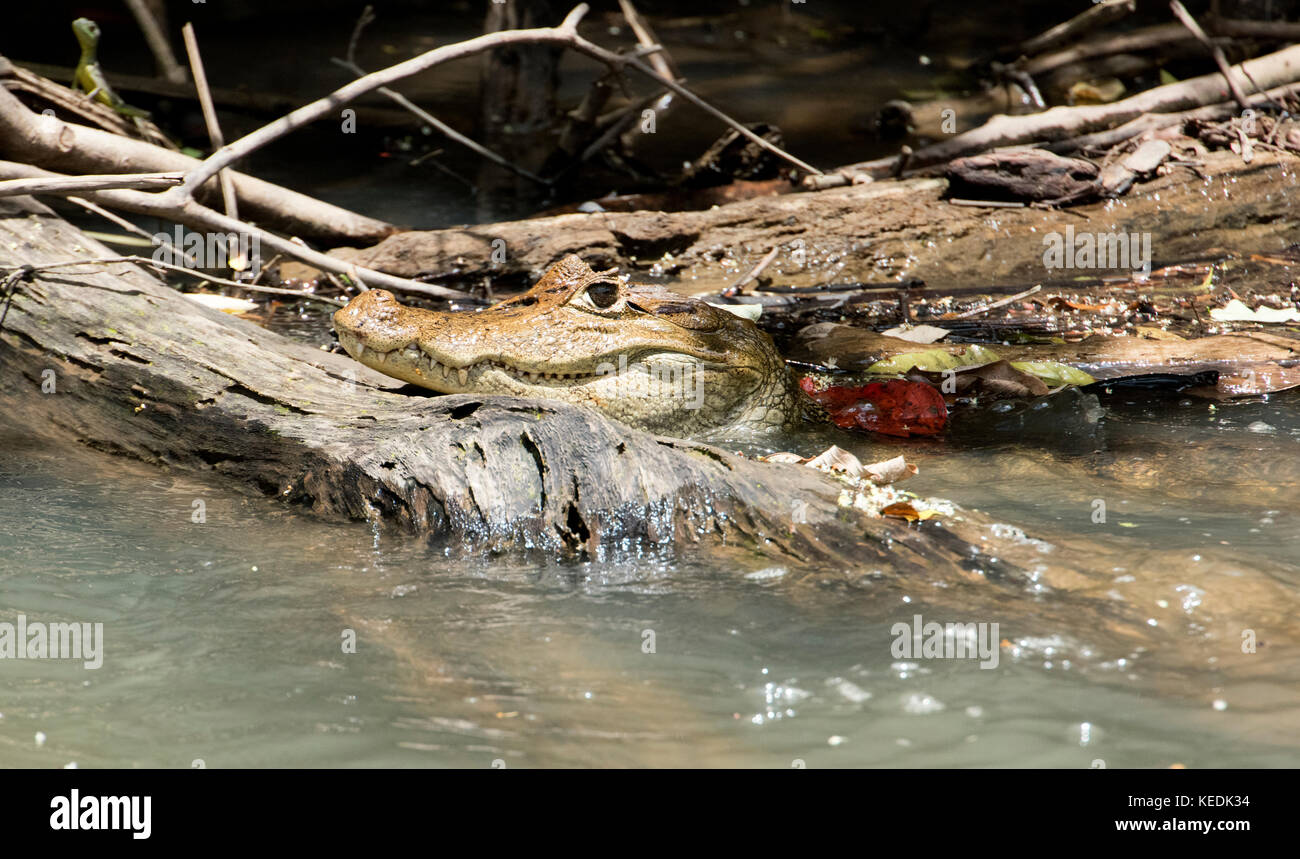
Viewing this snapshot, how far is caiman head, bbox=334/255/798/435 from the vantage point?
4.35 meters

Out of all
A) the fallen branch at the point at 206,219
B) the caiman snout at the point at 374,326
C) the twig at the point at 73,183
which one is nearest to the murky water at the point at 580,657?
the caiman snout at the point at 374,326

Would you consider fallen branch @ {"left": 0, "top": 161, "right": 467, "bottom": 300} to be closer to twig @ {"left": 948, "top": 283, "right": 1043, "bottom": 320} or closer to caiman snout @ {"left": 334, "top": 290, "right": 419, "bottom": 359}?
caiman snout @ {"left": 334, "top": 290, "right": 419, "bottom": 359}

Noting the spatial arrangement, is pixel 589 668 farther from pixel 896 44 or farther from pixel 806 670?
pixel 896 44

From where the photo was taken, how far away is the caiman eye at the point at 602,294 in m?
4.56

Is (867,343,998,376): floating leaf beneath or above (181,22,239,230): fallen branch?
beneath

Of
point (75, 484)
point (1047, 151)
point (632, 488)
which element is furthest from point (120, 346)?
point (1047, 151)

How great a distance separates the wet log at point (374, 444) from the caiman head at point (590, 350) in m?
0.26

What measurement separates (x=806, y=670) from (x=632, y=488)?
0.91 metres

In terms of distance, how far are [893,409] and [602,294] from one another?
151cm

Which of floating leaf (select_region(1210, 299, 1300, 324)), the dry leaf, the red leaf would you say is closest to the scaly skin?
the red leaf

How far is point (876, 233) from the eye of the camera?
720 cm

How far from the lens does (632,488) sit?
11.1 feet

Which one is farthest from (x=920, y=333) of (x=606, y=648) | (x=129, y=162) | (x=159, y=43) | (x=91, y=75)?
(x=159, y=43)

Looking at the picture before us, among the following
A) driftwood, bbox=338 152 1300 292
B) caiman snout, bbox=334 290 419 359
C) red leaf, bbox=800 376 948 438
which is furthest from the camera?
driftwood, bbox=338 152 1300 292
